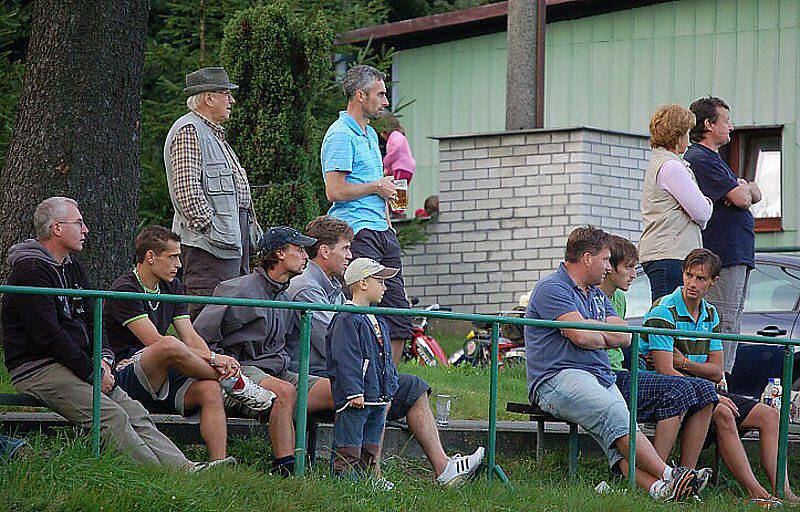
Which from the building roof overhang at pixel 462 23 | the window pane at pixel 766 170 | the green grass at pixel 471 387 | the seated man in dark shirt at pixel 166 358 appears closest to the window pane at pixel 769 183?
the window pane at pixel 766 170

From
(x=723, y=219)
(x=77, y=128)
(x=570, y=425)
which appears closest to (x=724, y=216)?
(x=723, y=219)

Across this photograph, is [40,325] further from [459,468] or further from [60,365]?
[459,468]

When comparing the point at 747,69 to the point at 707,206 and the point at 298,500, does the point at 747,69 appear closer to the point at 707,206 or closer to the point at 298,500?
the point at 707,206

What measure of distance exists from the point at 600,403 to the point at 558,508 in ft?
2.96

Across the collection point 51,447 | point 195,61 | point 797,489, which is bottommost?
point 797,489

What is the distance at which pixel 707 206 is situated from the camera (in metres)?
9.11

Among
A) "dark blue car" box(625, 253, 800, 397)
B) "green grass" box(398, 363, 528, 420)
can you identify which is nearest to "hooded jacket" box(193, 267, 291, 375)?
"green grass" box(398, 363, 528, 420)

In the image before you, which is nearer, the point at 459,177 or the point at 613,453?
the point at 613,453

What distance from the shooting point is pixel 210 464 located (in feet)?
22.5

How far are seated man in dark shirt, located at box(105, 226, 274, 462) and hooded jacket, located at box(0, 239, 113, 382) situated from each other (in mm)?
376

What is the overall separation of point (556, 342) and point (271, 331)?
5.13 ft

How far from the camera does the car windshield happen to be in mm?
11094

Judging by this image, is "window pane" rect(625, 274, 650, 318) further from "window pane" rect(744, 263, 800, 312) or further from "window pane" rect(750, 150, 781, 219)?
"window pane" rect(750, 150, 781, 219)

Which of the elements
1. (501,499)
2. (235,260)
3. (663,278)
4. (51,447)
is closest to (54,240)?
(51,447)
